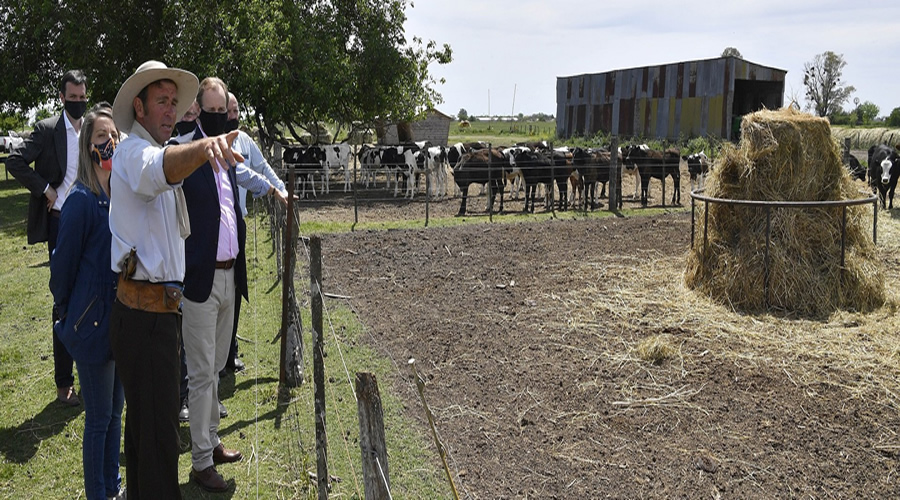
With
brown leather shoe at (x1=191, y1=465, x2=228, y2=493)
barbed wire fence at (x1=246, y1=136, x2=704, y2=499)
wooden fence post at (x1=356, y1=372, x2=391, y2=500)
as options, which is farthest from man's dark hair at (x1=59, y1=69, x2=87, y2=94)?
wooden fence post at (x1=356, y1=372, x2=391, y2=500)

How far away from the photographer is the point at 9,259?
10203 mm

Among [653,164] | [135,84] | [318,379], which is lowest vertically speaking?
[318,379]

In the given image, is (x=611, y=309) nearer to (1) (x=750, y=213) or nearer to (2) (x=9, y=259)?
(1) (x=750, y=213)

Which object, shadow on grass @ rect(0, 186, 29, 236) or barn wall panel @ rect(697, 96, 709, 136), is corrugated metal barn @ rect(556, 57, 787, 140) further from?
shadow on grass @ rect(0, 186, 29, 236)

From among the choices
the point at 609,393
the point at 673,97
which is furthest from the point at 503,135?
the point at 609,393

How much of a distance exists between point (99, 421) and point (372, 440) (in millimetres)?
1787

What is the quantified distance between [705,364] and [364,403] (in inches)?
169

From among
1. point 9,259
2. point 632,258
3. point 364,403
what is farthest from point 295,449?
point 9,259

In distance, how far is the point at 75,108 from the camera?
4.75 m

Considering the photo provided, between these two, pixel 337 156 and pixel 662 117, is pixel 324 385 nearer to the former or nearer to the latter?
pixel 337 156

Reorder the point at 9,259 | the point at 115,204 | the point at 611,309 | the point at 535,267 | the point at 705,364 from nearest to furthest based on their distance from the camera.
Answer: the point at 115,204, the point at 705,364, the point at 611,309, the point at 535,267, the point at 9,259

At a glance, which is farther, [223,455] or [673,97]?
[673,97]

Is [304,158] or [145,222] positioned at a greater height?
[304,158]

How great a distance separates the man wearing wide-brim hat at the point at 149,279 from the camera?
8.96ft
